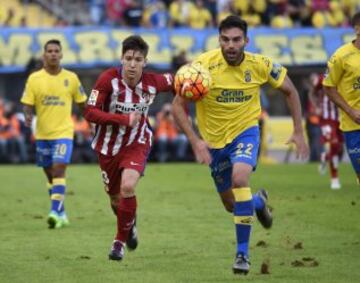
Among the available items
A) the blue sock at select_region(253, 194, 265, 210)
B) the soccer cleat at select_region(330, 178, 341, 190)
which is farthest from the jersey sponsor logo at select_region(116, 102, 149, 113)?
the soccer cleat at select_region(330, 178, 341, 190)

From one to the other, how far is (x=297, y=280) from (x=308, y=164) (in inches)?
805

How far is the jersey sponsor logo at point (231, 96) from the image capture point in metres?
10.6

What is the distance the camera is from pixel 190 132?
32.4 feet

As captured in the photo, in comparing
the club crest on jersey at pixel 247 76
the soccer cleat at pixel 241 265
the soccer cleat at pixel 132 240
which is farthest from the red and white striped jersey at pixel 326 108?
the soccer cleat at pixel 241 265

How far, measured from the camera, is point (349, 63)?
11984 millimetres

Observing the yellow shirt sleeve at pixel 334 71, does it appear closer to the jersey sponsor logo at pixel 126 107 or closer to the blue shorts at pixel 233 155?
the blue shorts at pixel 233 155

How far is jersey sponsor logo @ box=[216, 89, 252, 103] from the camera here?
10.6 metres

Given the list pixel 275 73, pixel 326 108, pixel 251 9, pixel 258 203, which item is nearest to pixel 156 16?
pixel 251 9

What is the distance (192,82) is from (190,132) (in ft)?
1.68

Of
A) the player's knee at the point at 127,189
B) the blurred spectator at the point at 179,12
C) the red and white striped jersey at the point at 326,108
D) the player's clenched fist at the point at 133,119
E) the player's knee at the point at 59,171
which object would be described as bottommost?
the player's knee at the point at 127,189

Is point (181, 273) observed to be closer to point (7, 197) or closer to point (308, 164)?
point (7, 197)

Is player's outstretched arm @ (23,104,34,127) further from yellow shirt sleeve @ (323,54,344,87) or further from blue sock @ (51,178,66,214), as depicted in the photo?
yellow shirt sleeve @ (323,54,344,87)

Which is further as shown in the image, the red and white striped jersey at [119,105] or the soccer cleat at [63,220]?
the soccer cleat at [63,220]

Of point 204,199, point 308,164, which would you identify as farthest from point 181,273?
point 308,164
